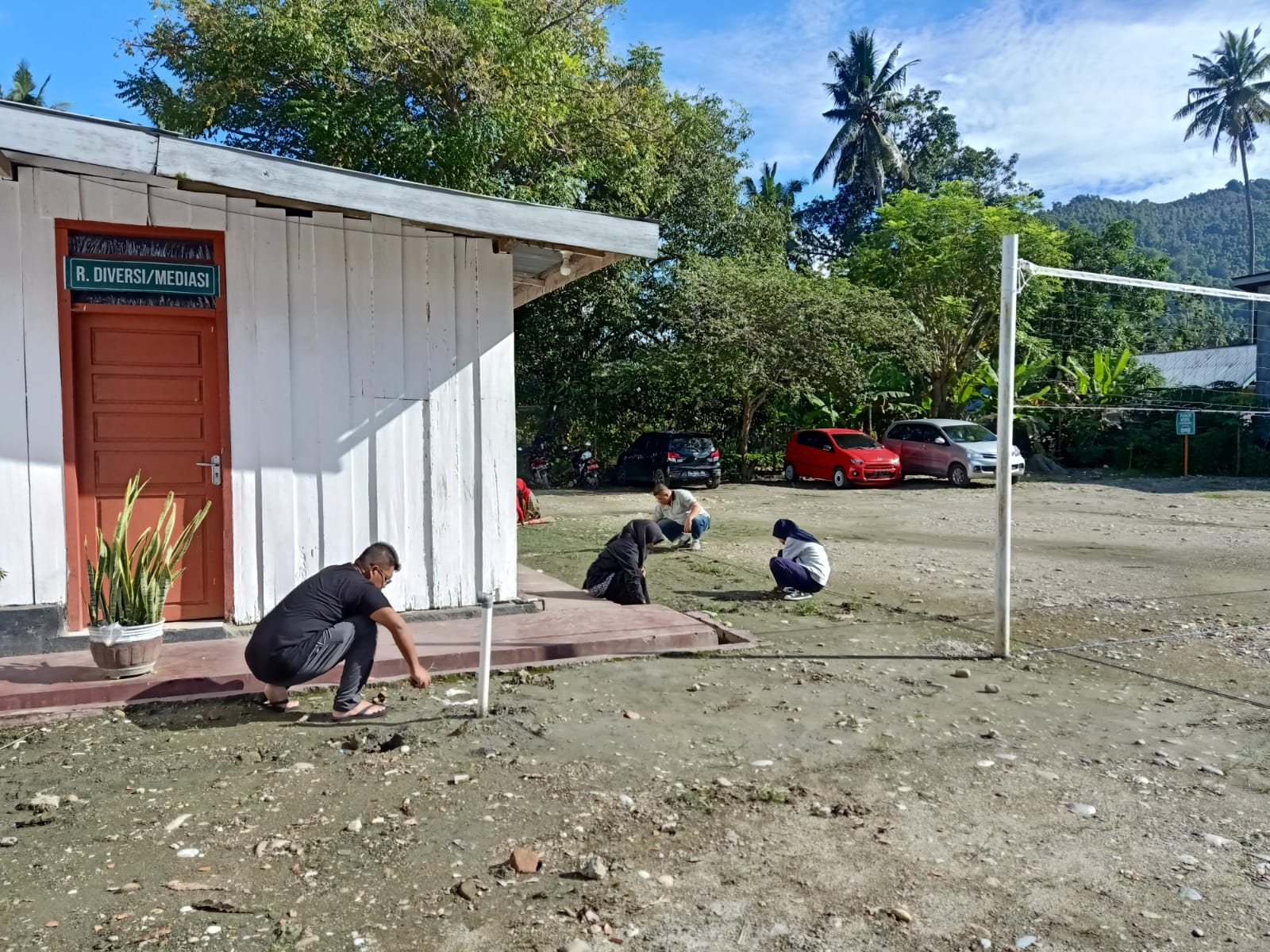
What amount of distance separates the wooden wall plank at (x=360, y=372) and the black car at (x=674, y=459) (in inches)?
622

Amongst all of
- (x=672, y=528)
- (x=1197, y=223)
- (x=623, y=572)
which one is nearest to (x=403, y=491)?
(x=623, y=572)

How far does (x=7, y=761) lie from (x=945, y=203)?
29.5 m

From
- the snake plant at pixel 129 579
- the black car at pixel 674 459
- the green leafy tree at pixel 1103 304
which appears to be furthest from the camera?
the green leafy tree at pixel 1103 304

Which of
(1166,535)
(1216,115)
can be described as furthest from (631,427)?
(1216,115)

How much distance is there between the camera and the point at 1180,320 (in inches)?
1817

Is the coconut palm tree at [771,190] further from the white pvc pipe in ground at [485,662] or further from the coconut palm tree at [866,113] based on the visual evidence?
the white pvc pipe in ground at [485,662]

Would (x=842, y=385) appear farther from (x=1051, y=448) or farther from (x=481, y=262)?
(x=481, y=262)

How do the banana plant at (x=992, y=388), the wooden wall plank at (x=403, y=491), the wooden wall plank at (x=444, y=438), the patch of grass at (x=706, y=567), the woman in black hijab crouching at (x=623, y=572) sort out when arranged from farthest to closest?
the banana plant at (x=992, y=388), the patch of grass at (x=706, y=567), the woman in black hijab crouching at (x=623, y=572), the wooden wall plank at (x=444, y=438), the wooden wall plank at (x=403, y=491)

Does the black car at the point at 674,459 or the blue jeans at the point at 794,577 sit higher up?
the black car at the point at 674,459

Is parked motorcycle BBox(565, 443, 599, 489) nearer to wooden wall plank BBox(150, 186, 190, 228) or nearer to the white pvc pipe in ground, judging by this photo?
wooden wall plank BBox(150, 186, 190, 228)

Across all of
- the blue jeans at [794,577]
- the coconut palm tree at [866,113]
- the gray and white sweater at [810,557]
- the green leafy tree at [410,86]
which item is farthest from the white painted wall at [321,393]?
the coconut palm tree at [866,113]

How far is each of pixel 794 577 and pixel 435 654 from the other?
4.00m

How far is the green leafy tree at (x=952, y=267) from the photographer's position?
28.5 m

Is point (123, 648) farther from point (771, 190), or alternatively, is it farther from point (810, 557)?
point (771, 190)
